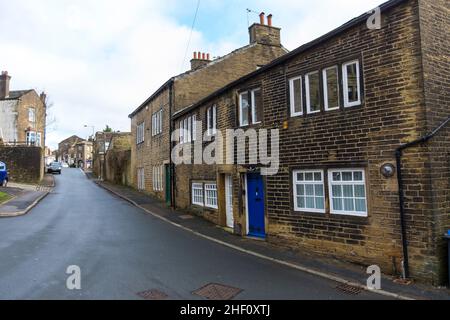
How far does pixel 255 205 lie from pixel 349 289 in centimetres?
534

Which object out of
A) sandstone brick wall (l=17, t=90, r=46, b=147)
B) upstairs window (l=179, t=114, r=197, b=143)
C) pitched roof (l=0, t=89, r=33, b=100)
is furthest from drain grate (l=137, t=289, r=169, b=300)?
pitched roof (l=0, t=89, r=33, b=100)

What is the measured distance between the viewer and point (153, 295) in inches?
248

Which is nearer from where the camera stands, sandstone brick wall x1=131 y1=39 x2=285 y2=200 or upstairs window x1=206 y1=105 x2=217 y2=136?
upstairs window x1=206 y1=105 x2=217 y2=136

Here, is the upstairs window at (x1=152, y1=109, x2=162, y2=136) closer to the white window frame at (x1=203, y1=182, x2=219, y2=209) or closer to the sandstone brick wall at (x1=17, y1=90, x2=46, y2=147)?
the white window frame at (x1=203, y1=182, x2=219, y2=209)

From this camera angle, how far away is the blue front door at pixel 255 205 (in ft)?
38.3

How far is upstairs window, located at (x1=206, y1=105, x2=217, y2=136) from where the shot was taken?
14.5m

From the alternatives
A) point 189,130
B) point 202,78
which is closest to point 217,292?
point 189,130

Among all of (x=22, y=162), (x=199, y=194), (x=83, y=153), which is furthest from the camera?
(x=83, y=153)

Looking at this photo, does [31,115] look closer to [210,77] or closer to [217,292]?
[210,77]

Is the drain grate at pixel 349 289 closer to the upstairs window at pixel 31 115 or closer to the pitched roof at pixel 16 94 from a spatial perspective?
the pitched roof at pixel 16 94

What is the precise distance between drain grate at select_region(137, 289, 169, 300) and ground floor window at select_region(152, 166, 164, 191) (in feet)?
51.2

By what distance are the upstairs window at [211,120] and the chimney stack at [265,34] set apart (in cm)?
727
